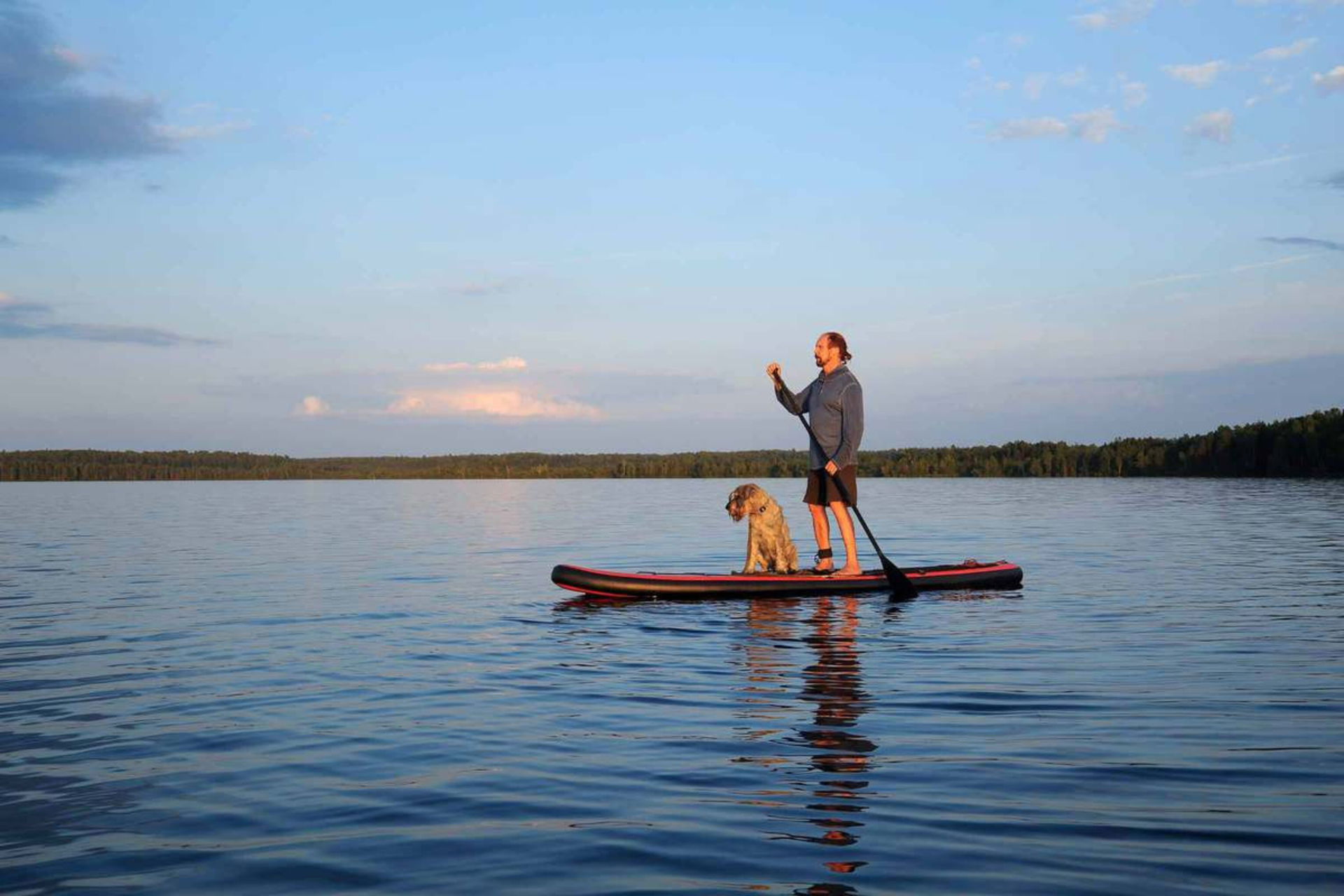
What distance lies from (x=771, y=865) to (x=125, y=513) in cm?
4301

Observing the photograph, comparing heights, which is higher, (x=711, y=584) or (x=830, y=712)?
(x=711, y=584)

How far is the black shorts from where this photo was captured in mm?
13625

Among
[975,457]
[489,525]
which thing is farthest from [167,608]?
[975,457]

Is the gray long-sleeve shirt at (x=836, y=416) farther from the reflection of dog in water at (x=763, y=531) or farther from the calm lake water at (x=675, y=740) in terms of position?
the calm lake water at (x=675, y=740)

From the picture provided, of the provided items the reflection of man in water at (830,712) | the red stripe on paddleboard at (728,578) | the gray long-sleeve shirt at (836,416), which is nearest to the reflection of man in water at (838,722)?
the reflection of man in water at (830,712)

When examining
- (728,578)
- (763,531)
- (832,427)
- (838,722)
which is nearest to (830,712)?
(838,722)

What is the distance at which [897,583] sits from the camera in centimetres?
1391

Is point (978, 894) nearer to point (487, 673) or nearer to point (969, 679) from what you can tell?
point (969, 679)

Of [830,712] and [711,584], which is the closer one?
[830,712]

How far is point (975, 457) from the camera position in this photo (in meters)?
108

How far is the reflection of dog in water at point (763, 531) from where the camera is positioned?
14297 mm

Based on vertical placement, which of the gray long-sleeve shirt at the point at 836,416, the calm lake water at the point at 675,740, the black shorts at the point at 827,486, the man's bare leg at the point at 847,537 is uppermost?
the gray long-sleeve shirt at the point at 836,416

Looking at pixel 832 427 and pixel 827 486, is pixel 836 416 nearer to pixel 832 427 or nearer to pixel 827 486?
pixel 832 427

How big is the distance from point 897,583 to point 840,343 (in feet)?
10.2
